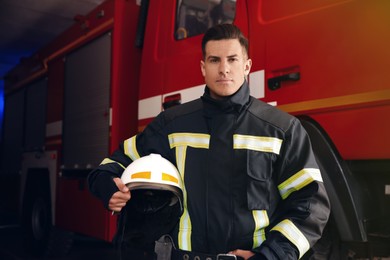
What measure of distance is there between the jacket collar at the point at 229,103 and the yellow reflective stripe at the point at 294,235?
43cm

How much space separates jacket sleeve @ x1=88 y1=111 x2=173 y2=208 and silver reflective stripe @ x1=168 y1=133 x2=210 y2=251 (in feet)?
0.19

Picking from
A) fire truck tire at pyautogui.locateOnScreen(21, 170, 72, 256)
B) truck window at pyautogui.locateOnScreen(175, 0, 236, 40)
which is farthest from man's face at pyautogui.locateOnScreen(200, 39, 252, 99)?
fire truck tire at pyautogui.locateOnScreen(21, 170, 72, 256)

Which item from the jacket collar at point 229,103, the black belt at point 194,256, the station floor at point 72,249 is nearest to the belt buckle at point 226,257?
the black belt at point 194,256

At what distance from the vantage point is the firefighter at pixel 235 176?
4.92 feet

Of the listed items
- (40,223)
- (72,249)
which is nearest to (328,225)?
(40,223)

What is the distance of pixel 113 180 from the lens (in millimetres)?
1635

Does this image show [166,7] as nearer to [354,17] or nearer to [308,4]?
[308,4]

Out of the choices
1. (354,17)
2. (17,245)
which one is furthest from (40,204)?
(354,17)

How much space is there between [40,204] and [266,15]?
3.46 m

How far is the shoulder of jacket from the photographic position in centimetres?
160

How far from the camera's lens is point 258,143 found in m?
1.59

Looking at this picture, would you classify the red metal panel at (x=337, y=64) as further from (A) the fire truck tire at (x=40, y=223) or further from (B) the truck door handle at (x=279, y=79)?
(A) the fire truck tire at (x=40, y=223)

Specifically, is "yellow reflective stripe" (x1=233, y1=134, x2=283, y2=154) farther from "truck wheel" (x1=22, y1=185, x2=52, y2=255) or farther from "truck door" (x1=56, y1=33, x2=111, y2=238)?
"truck wheel" (x1=22, y1=185, x2=52, y2=255)

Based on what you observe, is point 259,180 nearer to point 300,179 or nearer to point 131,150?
point 300,179
